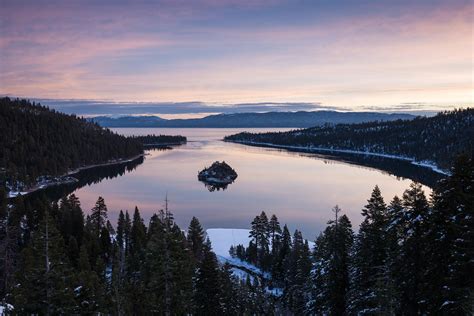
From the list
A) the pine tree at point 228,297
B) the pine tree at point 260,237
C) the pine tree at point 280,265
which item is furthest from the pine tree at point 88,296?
the pine tree at point 260,237

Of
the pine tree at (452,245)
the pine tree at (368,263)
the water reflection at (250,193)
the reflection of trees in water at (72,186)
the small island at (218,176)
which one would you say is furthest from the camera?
the small island at (218,176)

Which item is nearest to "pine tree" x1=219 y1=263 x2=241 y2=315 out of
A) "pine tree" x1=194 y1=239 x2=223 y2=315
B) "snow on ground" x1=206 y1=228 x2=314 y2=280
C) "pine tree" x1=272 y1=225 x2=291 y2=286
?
"pine tree" x1=194 y1=239 x2=223 y2=315

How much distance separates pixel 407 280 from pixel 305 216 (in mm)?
76624

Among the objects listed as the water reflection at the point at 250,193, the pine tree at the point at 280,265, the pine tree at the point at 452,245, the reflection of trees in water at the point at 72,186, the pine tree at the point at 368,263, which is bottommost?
the reflection of trees in water at the point at 72,186

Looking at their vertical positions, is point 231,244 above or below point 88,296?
below

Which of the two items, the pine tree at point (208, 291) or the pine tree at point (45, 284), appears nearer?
the pine tree at point (45, 284)

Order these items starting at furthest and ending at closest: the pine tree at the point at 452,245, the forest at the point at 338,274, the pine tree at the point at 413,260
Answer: the pine tree at the point at 413,260
the forest at the point at 338,274
the pine tree at the point at 452,245

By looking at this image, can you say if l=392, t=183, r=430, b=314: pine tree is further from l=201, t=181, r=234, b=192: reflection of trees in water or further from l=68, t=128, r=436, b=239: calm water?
l=201, t=181, r=234, b=192: reflection of trees in water

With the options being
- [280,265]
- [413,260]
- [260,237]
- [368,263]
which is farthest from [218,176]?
[413,260]

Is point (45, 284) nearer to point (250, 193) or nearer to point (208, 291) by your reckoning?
point (208, 291)

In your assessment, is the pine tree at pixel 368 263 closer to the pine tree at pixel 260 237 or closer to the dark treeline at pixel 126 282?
the dark treeline at pixel 126 282

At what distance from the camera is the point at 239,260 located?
67250 millimetres

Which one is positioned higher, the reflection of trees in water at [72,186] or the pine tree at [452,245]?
the pine tree at [452,245]

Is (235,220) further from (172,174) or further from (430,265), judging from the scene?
(172,174)
